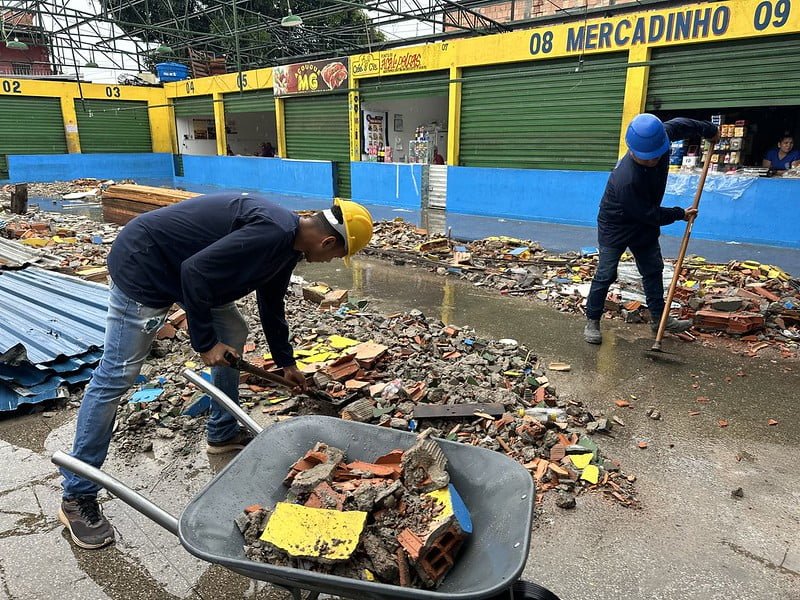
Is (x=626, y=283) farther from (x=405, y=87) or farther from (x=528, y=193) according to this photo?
(x=405, y=87)

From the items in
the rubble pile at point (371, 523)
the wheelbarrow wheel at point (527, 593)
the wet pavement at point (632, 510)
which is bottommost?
the wet pavement at point (632, 510)

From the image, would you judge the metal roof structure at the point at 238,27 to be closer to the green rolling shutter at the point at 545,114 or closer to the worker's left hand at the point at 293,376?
the green rolling shutter at the point at 545,114

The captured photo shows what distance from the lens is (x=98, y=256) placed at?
8.48 metres

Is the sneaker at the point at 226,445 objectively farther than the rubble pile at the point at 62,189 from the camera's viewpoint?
No

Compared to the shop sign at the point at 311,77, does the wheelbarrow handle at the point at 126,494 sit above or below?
below

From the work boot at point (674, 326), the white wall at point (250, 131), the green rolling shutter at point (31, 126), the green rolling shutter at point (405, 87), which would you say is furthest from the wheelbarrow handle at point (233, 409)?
the green rolling shutter at point (31, 126)

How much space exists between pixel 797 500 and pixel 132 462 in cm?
392

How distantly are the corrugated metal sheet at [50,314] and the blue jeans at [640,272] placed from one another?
4514mm

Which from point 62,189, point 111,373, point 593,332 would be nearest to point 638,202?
point 593,332

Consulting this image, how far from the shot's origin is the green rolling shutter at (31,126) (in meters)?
21.4

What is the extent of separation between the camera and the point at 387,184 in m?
15.8

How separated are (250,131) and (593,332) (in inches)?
931

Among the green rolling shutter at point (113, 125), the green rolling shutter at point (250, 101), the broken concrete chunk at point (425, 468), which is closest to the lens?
the broken concrete chunk at point (425, 468)

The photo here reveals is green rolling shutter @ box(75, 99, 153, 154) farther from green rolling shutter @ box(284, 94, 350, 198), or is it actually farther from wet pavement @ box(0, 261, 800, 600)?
wet pavement @ box(0, 261, 800, 600)
